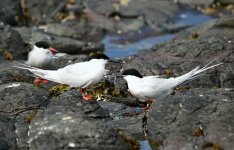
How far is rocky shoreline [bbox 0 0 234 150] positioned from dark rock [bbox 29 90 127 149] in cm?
1

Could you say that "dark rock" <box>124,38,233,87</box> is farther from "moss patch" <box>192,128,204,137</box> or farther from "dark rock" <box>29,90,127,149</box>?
"dark rock" <box>29,90,127,149</box>

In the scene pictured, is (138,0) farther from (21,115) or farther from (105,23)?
(21,115)

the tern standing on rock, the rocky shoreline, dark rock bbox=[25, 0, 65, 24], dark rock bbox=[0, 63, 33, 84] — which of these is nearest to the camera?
the rocky shoreline

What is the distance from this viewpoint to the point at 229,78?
11078 mm

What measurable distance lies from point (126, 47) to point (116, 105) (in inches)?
273

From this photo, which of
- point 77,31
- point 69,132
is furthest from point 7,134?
point 77,31

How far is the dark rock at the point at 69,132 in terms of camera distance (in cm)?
748

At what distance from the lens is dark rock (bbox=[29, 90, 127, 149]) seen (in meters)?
7.48

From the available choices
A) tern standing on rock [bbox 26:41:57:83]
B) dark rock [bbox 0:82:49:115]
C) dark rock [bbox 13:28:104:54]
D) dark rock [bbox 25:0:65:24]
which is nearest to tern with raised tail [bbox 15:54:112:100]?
dark rock [bbox 0:82:49:115]

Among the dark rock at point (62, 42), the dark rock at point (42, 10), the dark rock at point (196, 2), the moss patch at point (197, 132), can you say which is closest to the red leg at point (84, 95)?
the moss patch at point (197, 132)

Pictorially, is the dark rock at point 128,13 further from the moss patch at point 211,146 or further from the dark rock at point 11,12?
the moss patch at point 211,146

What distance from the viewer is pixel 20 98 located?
28.8 feet

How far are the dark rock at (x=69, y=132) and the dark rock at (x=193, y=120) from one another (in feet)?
2.23

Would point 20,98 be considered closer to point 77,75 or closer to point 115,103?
point 77,75
